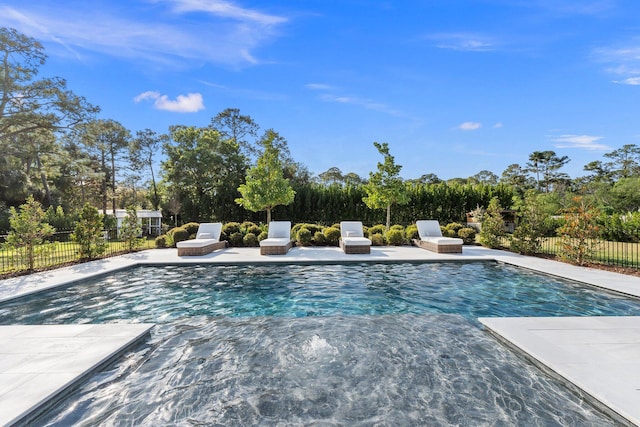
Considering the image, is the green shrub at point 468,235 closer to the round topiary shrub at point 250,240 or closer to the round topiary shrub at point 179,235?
the round topiary shrub at point 250,240

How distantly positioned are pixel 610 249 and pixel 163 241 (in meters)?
17.7

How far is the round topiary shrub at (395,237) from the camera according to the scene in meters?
13.9

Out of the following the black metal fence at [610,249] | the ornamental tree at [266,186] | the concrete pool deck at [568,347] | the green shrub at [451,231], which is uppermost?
the ornamental tree at [266,186]

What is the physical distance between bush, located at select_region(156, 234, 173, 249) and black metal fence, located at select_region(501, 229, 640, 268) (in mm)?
13548

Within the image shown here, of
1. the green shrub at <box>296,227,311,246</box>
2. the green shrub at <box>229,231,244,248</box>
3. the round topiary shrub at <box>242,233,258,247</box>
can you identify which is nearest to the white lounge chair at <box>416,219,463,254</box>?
the green shrub at <box>296,227,311,246</box>

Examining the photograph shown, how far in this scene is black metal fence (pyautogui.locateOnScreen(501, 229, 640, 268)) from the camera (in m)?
8.91

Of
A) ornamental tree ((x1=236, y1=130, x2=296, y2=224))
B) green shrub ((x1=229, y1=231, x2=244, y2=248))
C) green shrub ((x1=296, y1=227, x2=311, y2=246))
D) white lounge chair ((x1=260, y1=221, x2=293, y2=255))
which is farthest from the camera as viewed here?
ornamental tree ((x1=236, y1=130, x2=296, y2=224))

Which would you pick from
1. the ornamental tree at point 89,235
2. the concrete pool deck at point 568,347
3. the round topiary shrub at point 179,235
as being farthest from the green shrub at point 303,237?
the concrete pool deck at point 568,347

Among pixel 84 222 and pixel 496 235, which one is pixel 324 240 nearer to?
pixel 496 235

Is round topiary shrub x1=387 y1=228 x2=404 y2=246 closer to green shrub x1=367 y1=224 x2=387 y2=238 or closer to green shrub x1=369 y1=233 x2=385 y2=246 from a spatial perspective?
green shrub x1=369 y1=233 x2=385 y2=246

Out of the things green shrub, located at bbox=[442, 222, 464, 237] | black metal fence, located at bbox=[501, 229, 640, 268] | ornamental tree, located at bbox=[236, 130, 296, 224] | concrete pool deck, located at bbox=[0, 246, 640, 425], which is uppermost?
ornamental tree, located at bbox=[236, 130, 296, 224]

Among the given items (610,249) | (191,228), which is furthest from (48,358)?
(610,249)

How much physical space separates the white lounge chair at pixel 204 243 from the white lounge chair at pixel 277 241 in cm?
205

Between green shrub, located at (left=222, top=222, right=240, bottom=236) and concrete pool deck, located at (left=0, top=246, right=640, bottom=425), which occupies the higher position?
green shrub, located at (left=222, top=222, right=240, bottom=236)
